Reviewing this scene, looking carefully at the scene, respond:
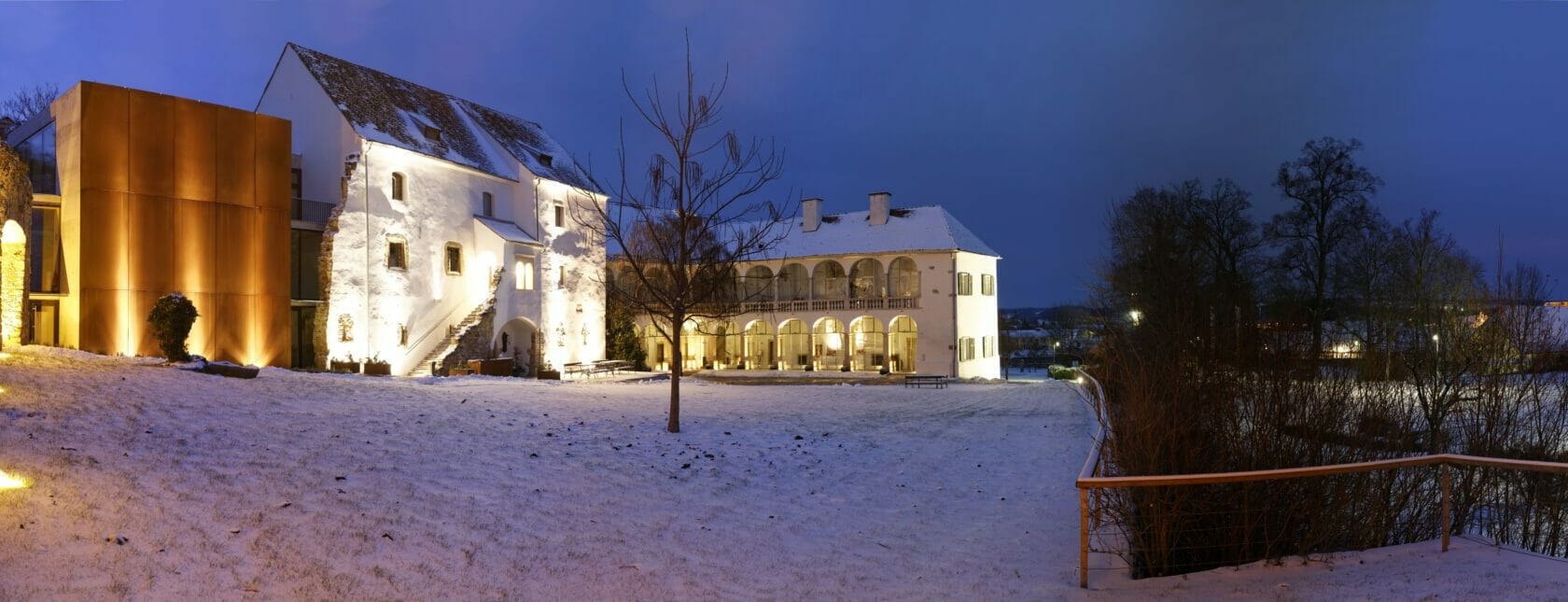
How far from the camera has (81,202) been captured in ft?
63.0

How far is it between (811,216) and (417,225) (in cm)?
2397

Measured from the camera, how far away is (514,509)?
861 centimetres

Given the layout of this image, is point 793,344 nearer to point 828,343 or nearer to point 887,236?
point 828,343

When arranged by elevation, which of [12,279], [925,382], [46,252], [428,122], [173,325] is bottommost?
[925,382]

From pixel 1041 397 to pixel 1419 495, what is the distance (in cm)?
1487

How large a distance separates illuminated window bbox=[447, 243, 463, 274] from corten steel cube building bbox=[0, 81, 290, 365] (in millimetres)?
7329

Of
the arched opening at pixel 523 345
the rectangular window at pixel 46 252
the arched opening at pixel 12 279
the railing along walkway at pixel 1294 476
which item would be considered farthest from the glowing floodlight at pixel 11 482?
the arched opening at pixel 523 345

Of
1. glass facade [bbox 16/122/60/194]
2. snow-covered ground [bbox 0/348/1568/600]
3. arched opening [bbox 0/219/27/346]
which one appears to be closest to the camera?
snow-covered ground [bbox 0/348/1568/600]

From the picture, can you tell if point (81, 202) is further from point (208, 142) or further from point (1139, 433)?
point (1139, 433)

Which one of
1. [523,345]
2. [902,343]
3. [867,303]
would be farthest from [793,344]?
[523,345]

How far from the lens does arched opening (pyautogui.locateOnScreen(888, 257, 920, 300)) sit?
44906 millimetres

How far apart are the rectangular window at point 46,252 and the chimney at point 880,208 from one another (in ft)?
114

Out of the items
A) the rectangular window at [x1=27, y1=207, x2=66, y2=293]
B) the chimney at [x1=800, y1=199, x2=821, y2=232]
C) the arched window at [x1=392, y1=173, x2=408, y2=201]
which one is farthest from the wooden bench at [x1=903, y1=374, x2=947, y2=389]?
the rectangular window at [x1=27, y1=207, x2=66, y2=293]

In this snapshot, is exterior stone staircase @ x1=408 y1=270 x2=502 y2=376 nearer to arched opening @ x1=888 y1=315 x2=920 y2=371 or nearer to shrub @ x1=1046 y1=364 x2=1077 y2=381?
arched opening @ x1=888 y1=315 x2=920 y2=371
